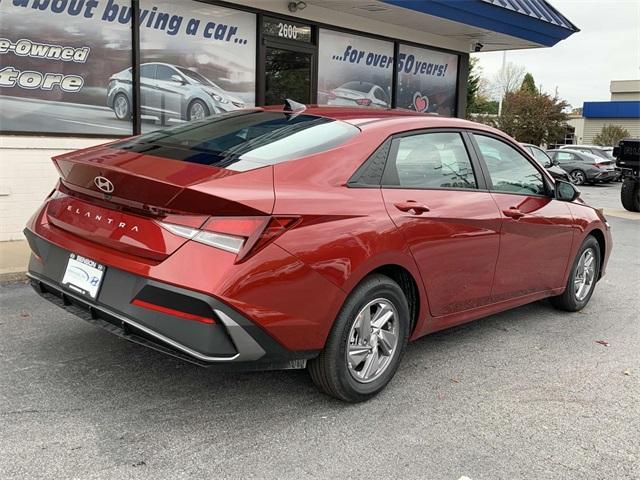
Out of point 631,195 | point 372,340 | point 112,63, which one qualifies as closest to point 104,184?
point 372,340

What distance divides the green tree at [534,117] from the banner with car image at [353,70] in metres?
30.6

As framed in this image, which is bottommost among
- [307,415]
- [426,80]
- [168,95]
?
[307,415]

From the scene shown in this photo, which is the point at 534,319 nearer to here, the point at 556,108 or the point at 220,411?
the point at 220,411

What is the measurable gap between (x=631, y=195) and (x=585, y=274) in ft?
33.0

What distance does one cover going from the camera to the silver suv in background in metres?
7.74

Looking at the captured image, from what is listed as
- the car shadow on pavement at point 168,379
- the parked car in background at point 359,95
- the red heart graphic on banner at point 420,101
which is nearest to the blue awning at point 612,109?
the red heart graphic on banner at point 420,101

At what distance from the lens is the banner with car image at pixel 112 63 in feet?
22.4

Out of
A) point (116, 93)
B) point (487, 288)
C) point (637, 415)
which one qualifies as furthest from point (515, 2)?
point (637, 415)

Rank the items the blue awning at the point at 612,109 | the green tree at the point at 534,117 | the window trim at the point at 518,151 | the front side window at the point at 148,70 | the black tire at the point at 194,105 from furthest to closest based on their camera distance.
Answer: the blue awning at the point at 612,109, the green tree at the point at 534,117, the black tire at the point at 194,105, the front side window at the point at 148,70, the window trim at the point at 518,151

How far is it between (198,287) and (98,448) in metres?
0.90

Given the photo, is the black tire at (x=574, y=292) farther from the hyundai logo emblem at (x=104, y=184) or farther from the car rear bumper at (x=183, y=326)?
the hyundai logo emblem at (x=104, y=184)

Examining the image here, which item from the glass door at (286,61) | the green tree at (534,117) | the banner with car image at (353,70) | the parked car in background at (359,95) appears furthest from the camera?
the green tree at (534,117)

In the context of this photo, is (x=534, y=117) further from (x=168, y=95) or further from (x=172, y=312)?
(x=172, y=312)

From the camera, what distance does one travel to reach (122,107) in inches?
306
